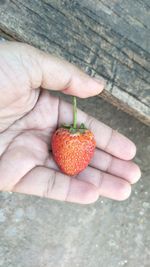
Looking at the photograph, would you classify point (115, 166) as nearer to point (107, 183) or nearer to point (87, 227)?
point (107, 183)

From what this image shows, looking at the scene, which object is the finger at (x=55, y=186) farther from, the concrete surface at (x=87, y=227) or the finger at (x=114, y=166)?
the concrete surface at (x=87, y=227)

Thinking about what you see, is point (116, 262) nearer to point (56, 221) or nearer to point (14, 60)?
point (56, 221)


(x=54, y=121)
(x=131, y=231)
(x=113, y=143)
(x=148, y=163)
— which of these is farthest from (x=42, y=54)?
(x=131, y=231)

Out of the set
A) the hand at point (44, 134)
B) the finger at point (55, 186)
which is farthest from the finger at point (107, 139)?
the finger at point (55, 186)

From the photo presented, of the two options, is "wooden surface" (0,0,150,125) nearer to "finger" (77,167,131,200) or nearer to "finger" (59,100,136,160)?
"finger" (59,100,136,160)

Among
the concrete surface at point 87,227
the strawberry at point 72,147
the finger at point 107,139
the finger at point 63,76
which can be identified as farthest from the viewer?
the concrete surface at point 87,227

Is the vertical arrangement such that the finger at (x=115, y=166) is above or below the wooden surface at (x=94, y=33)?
below

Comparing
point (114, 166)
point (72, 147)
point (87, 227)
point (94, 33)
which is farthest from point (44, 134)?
point (87, 227)
